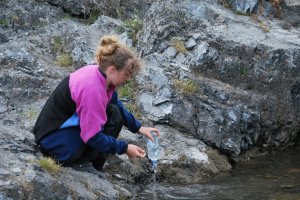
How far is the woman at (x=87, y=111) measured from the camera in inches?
193

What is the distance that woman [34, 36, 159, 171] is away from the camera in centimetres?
491

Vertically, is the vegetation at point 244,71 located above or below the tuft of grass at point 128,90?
above

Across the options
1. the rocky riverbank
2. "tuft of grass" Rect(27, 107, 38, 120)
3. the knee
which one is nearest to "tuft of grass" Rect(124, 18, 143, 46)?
the rocky riverbank

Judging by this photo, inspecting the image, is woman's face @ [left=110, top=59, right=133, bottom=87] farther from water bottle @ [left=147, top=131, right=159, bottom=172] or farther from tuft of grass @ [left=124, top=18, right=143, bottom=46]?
tuft of grass @ [left=124, top=18, right=143, bottom=46]

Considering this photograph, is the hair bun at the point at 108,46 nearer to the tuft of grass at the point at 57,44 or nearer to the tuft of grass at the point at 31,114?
the tuft of grass at the point at 31,114

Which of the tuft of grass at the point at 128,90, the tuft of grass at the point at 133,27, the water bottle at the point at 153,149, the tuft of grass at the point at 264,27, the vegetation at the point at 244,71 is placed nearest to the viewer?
the water bottle at the point at 153,149

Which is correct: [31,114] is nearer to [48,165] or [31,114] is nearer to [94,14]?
[48,165]

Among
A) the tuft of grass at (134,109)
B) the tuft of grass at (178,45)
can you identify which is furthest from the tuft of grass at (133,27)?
the tuft of grass at (134,109)

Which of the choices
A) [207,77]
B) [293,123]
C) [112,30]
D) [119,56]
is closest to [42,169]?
[119,56]

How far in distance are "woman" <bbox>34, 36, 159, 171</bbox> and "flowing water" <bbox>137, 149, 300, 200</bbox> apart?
0.97m

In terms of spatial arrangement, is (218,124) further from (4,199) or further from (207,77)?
(4,199)

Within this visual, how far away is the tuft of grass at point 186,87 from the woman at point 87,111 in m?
2.76

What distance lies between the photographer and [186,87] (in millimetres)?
8023

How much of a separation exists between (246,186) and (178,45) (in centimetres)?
341
